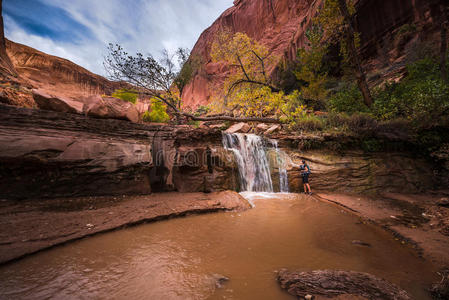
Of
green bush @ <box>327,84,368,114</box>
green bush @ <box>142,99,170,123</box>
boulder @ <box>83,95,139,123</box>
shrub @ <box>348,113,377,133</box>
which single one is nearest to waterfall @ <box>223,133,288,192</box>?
shrub @ <box>348,113,377,133</box>

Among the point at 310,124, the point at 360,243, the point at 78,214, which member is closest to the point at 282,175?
the point at 310,124

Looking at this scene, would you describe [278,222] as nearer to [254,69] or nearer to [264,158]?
[264,158]

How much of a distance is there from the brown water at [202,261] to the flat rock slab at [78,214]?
0.28m

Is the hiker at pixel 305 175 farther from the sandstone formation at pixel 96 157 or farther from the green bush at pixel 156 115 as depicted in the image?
the green bush at pixel 156 115

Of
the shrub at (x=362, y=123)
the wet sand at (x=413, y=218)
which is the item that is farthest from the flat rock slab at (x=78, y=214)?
the shrub at (x=362, y=123)

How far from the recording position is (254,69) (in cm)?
1111

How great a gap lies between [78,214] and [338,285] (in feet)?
17.5

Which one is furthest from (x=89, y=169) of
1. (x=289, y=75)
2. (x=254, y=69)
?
(x=289, y=75)

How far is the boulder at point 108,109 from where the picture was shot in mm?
6005

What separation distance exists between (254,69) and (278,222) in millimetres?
10157

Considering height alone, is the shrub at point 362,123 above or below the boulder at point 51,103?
below

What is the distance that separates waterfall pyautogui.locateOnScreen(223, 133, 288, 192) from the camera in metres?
8.02

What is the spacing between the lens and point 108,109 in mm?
6293

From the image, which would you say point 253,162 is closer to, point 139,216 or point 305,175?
point 305,175
